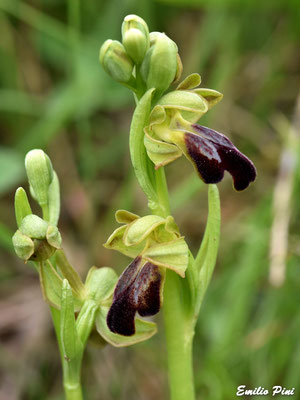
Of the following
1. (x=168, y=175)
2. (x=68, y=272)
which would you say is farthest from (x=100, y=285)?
(x=168, y=175)

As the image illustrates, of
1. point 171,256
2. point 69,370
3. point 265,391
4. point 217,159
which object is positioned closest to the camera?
point 217,159

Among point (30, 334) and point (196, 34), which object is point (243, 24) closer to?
point (196, 34)

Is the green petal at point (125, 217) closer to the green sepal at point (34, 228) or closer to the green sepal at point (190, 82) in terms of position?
the green sepal at point (34, 228)

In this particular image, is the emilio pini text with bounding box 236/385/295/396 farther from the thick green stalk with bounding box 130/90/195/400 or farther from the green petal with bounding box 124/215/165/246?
the green petal with bounding box 124/215/165/246

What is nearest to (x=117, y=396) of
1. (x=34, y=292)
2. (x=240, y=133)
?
(x=34, y=292)

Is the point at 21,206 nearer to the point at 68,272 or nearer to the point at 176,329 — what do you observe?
the point at 68,272

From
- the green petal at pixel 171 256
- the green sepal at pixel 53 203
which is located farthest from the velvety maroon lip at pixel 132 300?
the green sepal at pixel 53 203

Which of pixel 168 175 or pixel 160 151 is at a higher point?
pixel 168 175

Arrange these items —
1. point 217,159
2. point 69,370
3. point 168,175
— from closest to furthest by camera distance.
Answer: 1. point 217,159
2. point 69,370
3. point 168,175
